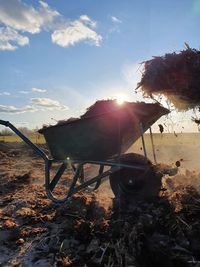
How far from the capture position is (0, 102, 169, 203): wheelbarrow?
530 centimetres

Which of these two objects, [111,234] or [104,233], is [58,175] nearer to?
Answer: [104,233]

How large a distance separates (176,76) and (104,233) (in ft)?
7.57

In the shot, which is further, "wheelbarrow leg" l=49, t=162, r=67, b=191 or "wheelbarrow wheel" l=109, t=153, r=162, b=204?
"wheelbarrow leg" l=49, t=162, r=67, b=191

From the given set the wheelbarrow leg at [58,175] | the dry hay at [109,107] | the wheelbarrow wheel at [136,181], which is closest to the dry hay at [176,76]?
the dry hay at [109,107]

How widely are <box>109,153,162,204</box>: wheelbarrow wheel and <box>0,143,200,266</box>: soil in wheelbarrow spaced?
0.26m

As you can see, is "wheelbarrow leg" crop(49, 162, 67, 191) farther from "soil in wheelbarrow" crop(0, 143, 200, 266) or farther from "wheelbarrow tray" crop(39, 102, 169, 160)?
"soil in wheelbarrow" crop(0, 143, 200, 266)

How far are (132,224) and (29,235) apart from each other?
143cm

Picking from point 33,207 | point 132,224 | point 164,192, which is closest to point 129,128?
point 164,192

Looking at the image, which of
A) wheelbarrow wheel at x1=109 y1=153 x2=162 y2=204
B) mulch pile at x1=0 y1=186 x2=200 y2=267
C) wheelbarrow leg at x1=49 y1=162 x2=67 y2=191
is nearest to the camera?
mulch pile at x1=0 y1=186 x2=200 y2=267

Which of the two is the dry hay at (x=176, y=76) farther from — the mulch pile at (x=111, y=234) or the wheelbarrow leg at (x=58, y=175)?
the wheelbarrow leg at (x=58, y=175)

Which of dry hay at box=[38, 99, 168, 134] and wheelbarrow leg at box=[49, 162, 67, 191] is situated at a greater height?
dry hay at box=[38, 99, 168, 134]

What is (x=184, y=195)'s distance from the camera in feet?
15.6

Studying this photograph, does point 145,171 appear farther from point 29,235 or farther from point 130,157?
point 29,235

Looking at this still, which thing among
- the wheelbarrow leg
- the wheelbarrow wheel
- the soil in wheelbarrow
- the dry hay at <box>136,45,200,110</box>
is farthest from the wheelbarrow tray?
the soil in wheelbarrow
